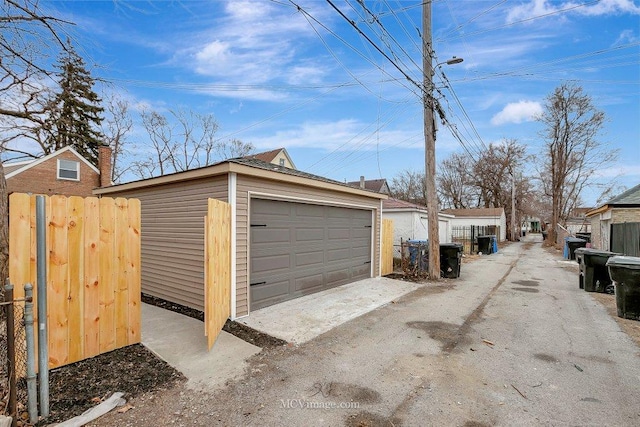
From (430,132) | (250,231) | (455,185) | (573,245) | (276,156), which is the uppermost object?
(276,156)

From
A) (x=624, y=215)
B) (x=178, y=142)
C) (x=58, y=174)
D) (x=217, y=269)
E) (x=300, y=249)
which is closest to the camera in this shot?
(x=217, y=269)

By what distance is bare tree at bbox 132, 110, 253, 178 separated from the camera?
2312 centimetres

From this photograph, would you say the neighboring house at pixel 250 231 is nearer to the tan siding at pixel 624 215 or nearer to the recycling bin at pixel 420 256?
the recycling bin at pixel 420 256

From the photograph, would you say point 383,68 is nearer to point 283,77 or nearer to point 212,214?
point 283,77

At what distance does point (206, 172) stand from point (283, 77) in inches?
241

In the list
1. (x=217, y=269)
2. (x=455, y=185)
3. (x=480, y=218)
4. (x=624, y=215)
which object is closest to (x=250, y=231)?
(x=217, y=269)

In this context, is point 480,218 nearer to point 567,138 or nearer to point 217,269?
point 567,138

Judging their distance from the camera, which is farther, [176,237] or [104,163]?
[104,163]

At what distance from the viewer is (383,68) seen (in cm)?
765

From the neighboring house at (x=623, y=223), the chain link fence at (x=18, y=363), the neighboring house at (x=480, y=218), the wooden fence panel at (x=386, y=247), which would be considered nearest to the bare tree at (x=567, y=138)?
the neighboring house at (x=480, y=218)

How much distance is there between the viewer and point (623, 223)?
10.8 metres

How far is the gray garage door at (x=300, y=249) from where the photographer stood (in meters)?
5.67

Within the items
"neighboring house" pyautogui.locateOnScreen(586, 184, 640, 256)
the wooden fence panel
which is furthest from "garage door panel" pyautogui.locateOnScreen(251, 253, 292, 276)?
"neighboring house" pyautogui.locateOnScreen(586, 184, 640, 256)

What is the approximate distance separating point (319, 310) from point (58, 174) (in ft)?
54.8
